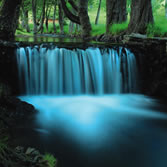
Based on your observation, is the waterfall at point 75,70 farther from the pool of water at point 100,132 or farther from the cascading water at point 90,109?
the pool of water at point 100,132

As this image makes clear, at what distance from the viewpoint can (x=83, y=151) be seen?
338 centimetres

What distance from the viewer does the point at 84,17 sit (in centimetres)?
1309

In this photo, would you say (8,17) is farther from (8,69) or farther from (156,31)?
(156,31)

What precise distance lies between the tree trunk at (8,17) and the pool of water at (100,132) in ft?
10.6

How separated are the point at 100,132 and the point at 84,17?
10.2 m

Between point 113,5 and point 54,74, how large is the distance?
7.43m

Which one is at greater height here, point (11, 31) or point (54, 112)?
point (11, 31)

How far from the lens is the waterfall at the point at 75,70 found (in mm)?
6871

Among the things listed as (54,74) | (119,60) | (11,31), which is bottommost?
(54,74)

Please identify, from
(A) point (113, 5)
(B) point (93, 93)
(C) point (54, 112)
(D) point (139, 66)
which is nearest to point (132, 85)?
(D) point (139, 66)

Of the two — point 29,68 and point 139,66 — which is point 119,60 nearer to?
point 139,66

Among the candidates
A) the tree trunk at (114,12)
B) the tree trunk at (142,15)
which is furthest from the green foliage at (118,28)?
the tree trunk at (142,15)

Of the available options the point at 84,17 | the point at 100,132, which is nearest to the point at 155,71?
Result: the point at 100,132

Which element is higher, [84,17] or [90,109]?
[84,17]
